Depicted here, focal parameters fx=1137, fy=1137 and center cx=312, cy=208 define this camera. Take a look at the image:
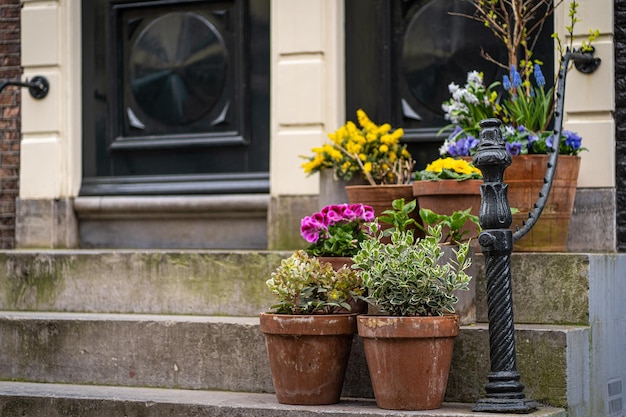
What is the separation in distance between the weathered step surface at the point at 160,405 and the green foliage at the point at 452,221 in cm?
74

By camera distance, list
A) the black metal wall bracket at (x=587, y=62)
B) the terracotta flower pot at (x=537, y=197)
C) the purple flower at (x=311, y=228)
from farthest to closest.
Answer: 1. the black metal wall bracket at (x=587, y=62)
2. the terracotta flower pot at (x=537, y=197)
3. the purple flower at (x=311, y=228)

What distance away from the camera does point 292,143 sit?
21.7ft

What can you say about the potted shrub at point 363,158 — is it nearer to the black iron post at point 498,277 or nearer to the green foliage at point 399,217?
the green foliage at point 399,217

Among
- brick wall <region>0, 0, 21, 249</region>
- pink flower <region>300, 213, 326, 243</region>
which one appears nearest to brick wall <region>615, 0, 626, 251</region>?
pink flower <region>300, 213, 326, 243</region>

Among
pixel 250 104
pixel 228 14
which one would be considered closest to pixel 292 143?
pixel 250 104

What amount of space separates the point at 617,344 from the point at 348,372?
133cm

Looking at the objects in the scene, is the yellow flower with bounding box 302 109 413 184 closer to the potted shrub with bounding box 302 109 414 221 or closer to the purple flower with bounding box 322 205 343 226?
the potted shrub with bounding box 302 109 414 221

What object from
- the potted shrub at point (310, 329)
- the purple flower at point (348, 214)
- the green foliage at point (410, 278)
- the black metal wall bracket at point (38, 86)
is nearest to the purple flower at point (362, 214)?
the purple flower at point (348, 214)

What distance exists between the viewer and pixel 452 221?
4.88 metres

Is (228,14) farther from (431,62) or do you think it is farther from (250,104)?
(431,62)

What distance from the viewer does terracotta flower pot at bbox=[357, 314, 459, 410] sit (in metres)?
4.37

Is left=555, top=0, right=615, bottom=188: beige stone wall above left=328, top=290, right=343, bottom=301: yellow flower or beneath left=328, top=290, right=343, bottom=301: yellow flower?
above

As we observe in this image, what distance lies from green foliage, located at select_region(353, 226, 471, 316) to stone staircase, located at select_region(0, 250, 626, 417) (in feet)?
1.10

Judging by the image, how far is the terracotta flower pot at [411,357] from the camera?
437 cm
